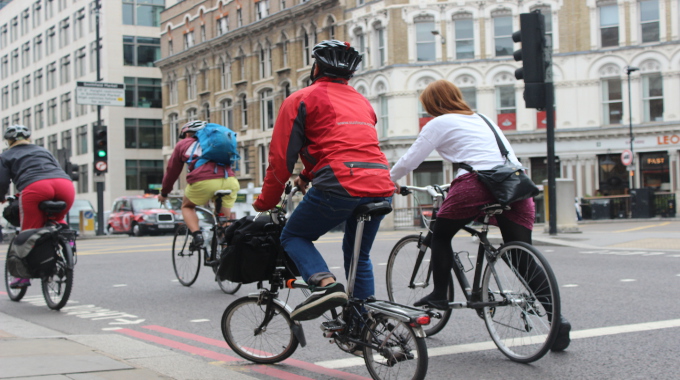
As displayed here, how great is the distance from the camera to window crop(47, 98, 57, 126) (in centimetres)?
6725

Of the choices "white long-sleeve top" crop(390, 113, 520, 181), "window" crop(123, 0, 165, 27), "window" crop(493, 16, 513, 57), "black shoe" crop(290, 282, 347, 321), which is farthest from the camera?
"window" crop(123, 0, 165, 27)

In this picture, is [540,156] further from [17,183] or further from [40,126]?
[40,126]

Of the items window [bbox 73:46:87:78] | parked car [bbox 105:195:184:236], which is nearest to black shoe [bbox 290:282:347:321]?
parked car [bbox 105:195:184:236]

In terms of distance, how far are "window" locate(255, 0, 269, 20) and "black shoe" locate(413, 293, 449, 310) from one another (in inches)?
1694

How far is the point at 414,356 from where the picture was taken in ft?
11.9

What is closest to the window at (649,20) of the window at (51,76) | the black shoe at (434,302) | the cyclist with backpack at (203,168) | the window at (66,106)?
the cyclist with backpack at (203,168)

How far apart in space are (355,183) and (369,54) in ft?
118

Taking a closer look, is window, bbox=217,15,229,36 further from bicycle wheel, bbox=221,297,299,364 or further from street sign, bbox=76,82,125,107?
bicycle wheel, bbox=221,297,299,364

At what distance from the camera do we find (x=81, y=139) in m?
62.2

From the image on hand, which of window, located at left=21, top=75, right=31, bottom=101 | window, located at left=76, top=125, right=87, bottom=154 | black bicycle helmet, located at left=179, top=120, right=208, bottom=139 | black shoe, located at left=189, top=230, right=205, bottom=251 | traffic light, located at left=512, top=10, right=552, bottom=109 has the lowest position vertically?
black shoe, located at left=189, top=230, right=205, bottom=251

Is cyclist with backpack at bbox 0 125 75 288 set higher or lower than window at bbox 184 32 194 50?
lower

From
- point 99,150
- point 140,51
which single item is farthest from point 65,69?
point 99,150

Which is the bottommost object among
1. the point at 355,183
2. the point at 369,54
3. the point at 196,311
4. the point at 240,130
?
the point at 196,311

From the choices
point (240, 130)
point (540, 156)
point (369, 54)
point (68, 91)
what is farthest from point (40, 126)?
point (540, 156)
